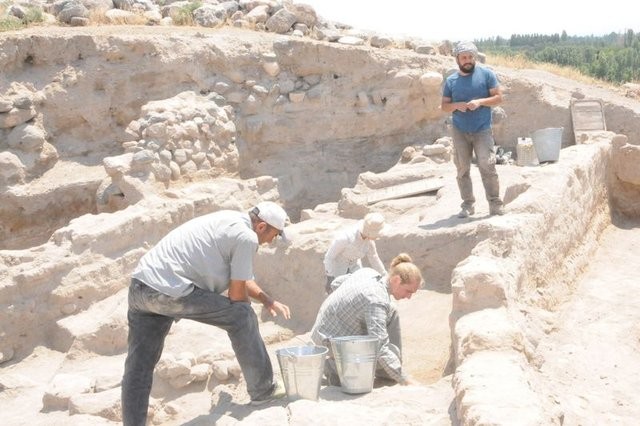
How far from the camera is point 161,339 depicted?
16.5 ft

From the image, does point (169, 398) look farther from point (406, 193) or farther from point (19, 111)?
point (19, 111)

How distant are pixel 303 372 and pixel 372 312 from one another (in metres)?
0.59

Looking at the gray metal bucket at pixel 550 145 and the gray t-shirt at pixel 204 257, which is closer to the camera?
the gray t-shirt at pixel 204 257

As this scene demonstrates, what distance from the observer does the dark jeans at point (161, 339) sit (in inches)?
190

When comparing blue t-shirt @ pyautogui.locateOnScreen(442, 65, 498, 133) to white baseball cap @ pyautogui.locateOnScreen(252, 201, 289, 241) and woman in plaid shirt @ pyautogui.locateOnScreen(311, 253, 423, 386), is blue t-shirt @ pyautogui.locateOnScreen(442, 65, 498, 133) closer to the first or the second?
woman in plaid shirt @ pyautogui.locateOnScreen(311, 253, 423, 386)

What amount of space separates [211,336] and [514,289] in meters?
3.09

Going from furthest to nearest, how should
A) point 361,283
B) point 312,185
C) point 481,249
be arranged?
point 312,185 → point 481,249 → point 361,283

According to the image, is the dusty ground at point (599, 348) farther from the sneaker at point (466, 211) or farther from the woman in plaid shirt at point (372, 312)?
the sneaker at point (466, 211)

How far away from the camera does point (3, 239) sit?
10.1 meters

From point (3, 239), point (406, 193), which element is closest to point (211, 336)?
point (406, 193)

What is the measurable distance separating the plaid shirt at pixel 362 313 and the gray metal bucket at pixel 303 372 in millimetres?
299

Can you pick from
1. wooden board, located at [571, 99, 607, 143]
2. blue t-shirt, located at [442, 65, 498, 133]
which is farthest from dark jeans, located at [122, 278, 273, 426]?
wooden board, located at [571, 99, 607, 143]

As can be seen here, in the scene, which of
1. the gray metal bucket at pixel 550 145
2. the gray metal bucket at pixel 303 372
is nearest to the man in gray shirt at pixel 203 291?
the gray metal bucket at pixel 303 372

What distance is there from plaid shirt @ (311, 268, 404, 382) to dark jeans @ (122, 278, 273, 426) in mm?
499
